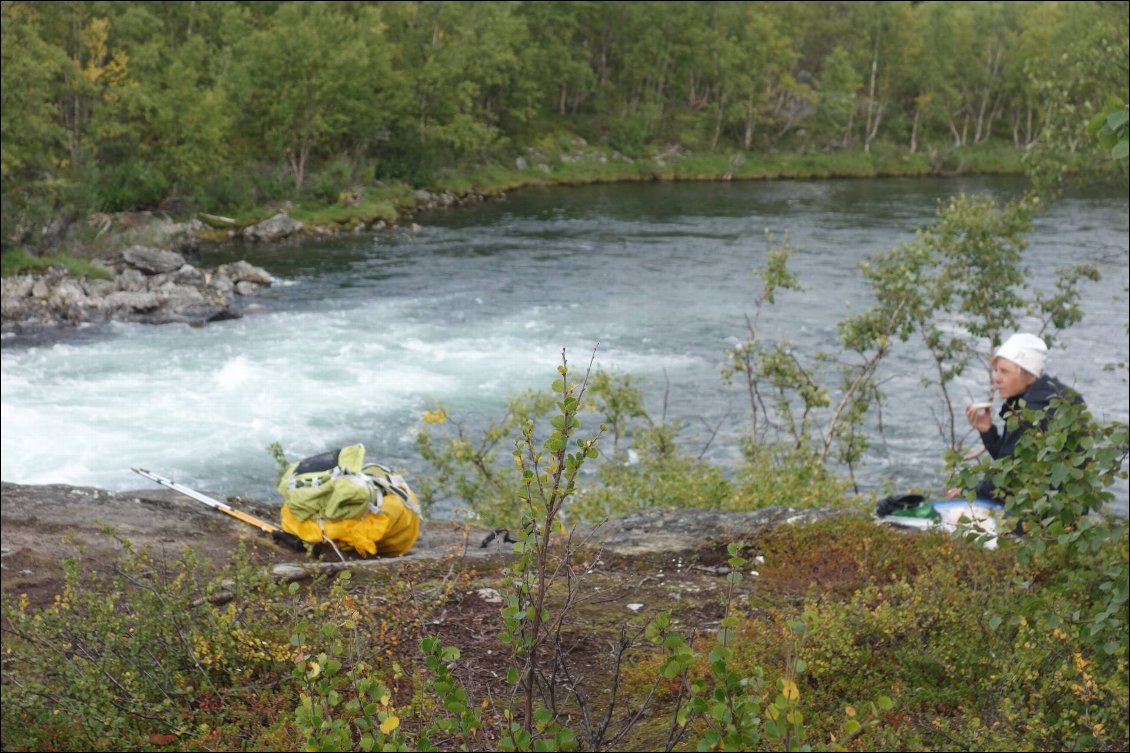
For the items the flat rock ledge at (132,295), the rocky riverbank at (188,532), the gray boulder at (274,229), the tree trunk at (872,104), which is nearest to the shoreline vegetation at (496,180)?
the gray boulder at (274,229)

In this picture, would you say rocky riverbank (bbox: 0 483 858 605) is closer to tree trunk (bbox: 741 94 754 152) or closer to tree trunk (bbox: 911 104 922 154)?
tree trunk (bbox: 741 94 754 152)

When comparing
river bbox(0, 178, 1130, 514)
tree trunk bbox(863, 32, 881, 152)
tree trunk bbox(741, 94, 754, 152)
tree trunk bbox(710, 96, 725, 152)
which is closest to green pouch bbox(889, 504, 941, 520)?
river bbox(0, 178, 1130, 514)

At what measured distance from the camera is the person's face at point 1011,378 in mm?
7602

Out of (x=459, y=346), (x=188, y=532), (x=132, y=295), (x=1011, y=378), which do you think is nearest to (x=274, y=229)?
(x=132, y=295)

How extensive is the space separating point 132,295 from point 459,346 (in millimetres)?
9194

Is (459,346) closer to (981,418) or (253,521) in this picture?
(253,521)

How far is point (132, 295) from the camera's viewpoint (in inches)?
1060

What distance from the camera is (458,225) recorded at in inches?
1623

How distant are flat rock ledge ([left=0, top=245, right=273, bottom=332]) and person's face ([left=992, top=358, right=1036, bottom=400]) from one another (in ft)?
70.6

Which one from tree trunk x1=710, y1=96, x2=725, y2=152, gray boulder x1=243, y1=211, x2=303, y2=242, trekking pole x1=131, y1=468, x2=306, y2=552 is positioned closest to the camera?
trekking pole x1=131, y1=468, x2=306, y2=552

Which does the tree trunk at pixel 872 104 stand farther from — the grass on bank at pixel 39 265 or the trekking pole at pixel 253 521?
the trekking pole at pixel 253 521

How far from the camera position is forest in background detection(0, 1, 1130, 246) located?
115 ft

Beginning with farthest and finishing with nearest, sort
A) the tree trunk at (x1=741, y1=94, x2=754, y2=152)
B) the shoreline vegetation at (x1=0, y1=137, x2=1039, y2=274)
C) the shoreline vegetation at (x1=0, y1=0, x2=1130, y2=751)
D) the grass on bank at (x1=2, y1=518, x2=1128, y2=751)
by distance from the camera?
the tree trunk at (x1=741, y1=94, x2=754, y2=152) < the shoreline vegetation at (x1=0, y1=137, x2=1039, y2=274) < the grass on bank at (x1=2, y1=518, x2=1128, y2=751) < the shoreline vegetation at (x1=0, y1=0, x2=1130, y2=751)

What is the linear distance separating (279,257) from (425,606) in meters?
30.2
